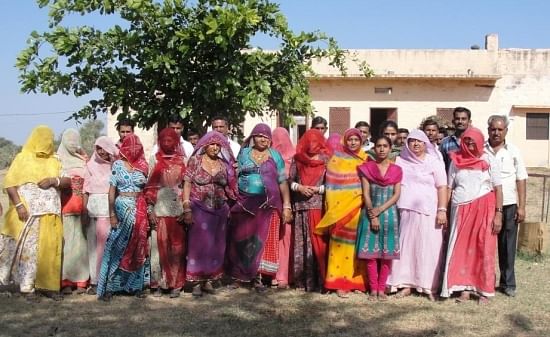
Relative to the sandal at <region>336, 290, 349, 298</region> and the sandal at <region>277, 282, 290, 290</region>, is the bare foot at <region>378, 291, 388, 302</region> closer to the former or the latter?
the sandal at <region>336, 290, 349, 298</region>

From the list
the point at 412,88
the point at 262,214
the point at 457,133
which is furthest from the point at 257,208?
the point at 412,88

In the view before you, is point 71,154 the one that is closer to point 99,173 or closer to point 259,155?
point 99,173

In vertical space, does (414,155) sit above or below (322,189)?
above

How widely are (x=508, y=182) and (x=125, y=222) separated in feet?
11.5

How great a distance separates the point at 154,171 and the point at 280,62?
1.86 metres

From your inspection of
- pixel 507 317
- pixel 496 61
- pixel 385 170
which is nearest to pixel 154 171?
pixel 385 170

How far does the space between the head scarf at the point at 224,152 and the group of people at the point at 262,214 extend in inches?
0.5

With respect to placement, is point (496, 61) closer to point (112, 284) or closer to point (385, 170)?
point (385, 170)

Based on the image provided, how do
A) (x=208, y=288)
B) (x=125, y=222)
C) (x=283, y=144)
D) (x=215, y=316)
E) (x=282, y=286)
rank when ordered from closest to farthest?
(x=215, y=316), (x=125, y=222), (x=208, y=288), (x=282, y=286), (x=283, y=144)

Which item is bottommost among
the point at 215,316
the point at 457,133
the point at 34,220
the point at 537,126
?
the point at 215,316

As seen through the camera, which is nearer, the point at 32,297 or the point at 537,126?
the point at 32,297

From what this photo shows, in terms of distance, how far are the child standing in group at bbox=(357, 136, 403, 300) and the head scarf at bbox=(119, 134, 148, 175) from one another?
78.0 inches

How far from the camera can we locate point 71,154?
586cm

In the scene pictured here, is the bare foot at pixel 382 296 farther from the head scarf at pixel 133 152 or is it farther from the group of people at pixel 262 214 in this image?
the head scarf at pixel 133 152
